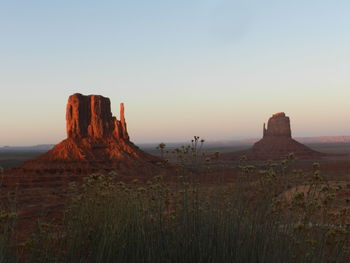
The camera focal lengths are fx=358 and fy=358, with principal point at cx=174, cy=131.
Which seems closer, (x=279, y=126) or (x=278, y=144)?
(x=278, y=144)

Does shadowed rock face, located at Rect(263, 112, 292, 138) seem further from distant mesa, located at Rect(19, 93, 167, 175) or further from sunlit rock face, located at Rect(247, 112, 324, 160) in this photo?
distant mesa, located at Rect(19, 93, 167, 175)

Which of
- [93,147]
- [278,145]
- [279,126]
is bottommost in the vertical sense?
[278,145]

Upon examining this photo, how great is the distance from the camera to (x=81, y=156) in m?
44.3

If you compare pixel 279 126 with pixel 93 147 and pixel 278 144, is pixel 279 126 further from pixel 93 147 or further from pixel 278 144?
pixel 93 147

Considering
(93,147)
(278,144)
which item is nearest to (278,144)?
(278,144)

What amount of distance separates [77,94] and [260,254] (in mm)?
52324

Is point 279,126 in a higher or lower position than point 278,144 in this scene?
higher

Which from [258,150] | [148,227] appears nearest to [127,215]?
[148,227]

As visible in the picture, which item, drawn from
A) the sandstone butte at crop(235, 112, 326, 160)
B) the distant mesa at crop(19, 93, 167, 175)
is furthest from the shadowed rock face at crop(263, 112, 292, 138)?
the distant mesa at crop(19, 93, 167, 175)

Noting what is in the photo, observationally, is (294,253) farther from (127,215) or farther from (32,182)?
(32,182)

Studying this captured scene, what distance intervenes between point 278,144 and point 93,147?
5361 cm

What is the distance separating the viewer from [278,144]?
287ft

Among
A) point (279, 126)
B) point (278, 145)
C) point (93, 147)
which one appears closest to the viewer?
point (93, 147)

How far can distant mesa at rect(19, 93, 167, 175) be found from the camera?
4231cm
